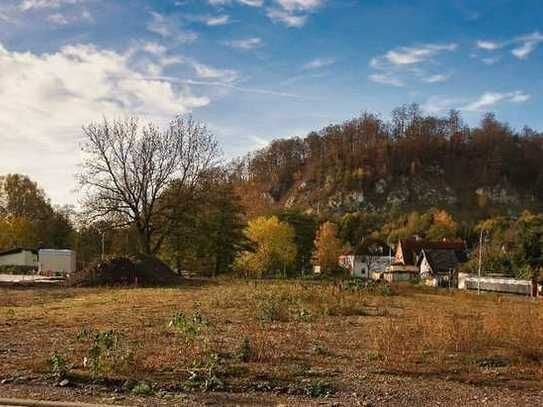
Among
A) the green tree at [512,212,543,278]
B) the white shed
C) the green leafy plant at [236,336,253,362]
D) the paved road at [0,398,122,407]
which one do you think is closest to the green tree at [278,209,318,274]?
the green tree at [512,212,543,278]

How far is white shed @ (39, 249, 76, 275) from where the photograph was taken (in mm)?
54062

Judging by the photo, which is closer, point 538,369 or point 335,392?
point 335,392

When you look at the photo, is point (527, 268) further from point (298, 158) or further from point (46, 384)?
point (298, 158)

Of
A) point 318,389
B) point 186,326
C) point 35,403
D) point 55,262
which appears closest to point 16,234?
point 55,262

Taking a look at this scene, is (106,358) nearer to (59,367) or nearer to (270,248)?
(59,367)

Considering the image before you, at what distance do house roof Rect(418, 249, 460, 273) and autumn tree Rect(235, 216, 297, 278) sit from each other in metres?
21.8

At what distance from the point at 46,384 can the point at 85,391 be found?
738 millimetres

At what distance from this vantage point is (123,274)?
3641 centimetres

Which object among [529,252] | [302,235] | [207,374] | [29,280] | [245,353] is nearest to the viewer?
[207,374]

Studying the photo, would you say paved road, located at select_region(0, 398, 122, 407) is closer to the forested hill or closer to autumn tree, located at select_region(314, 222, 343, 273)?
autumn tree, located at select_region(314, 222, 343, 273)

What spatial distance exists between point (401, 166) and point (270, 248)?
373 ft

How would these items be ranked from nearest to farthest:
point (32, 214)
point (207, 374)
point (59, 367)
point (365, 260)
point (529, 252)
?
point (207, 374)
point (59, 367)
point (529, 252)
point (32, 214)
point (365, 260)

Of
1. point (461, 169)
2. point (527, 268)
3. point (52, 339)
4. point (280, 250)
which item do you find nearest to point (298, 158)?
point (461, 169)

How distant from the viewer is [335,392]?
7.97m
